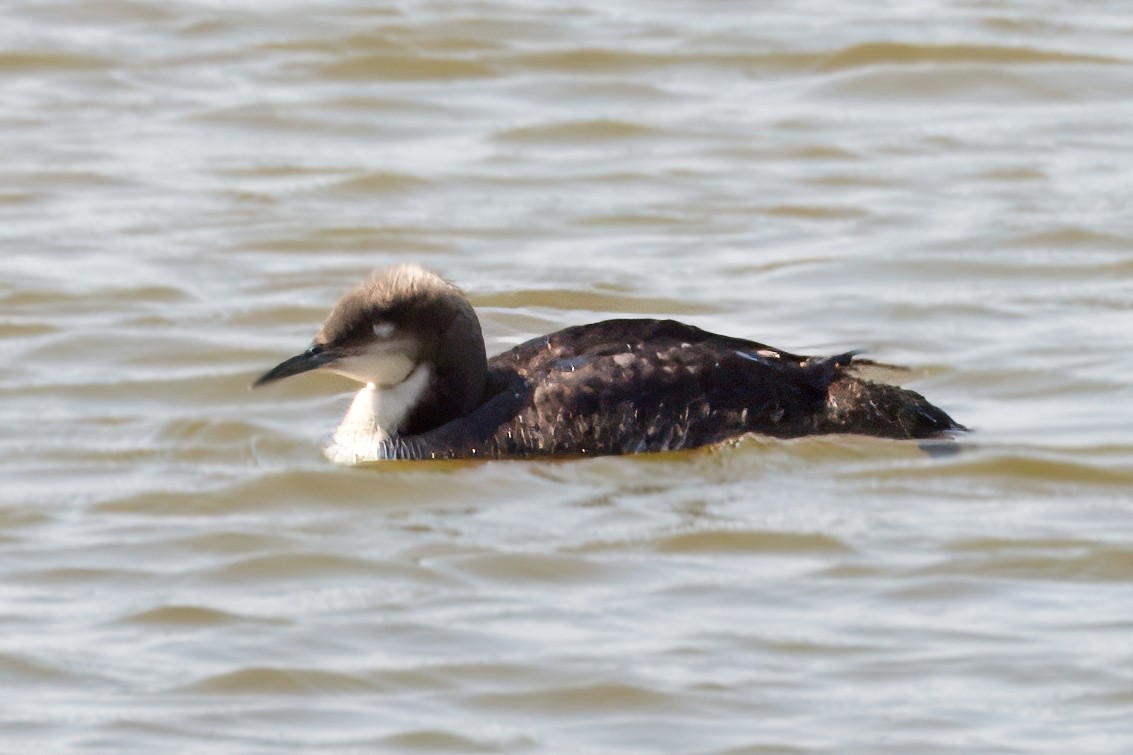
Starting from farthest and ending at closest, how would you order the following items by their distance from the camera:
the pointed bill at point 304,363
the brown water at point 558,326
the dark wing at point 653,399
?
the dark wing at point 653,399 → the pointed bill at point 304,363 → the brown water at point 558,326

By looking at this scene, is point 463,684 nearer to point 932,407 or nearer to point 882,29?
point 932,407

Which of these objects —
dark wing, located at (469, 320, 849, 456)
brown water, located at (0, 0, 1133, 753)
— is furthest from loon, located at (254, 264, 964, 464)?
brown water, located at (0, 0, 1133, 753)

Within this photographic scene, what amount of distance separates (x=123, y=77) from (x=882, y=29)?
4.79 m

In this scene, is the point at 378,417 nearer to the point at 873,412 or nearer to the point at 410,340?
the point at 410,340

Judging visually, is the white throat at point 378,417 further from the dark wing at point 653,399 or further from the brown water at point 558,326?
the dark wing at point 653,399

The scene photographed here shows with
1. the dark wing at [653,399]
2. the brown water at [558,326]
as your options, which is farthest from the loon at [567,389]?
the brown water at [558,326]

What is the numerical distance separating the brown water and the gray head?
15.2 inches

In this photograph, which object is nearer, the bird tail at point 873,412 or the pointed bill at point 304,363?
the pointed bill at point 304,363

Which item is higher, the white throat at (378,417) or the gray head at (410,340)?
the gray head at (410,340)

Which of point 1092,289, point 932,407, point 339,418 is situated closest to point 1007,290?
point 1092,289

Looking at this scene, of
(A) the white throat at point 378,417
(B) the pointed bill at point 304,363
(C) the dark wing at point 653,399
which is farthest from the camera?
(A) the white throat at point 378,417

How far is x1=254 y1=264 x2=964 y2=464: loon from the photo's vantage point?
32.0 feet

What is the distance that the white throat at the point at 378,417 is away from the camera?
9.92 metres

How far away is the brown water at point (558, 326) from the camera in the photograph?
758 cm
